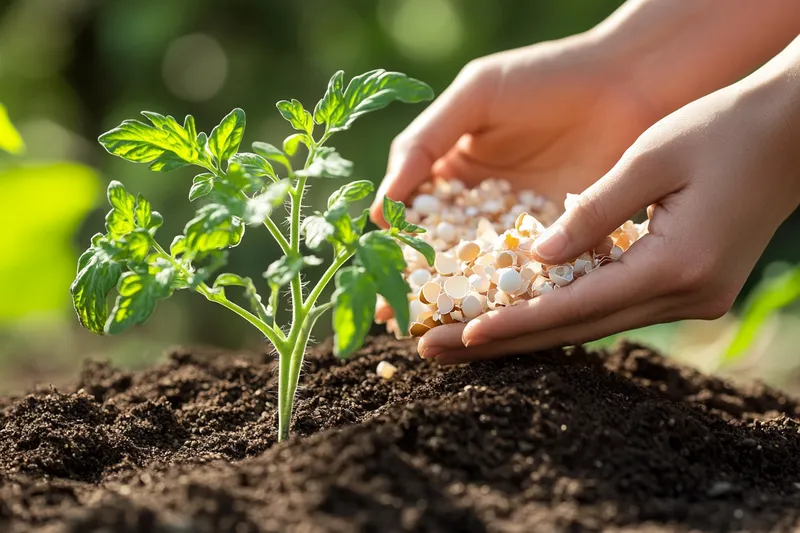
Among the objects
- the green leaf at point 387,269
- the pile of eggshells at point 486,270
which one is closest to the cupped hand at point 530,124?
the pile of eggshells at point 486,270

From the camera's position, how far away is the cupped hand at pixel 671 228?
1300 mm

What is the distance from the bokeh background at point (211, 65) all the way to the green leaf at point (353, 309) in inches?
94.2

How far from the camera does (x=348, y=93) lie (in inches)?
47.5

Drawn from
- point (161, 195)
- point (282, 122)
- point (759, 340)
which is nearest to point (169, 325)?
point (161, 195)

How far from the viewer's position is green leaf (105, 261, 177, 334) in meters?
1.05

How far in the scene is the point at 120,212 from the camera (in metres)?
1.21

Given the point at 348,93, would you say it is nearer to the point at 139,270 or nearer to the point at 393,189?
the point at 139,270

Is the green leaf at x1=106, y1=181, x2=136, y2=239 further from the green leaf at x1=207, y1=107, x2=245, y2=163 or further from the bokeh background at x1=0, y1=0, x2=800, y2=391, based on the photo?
the bokeh background at x1=0, y1=0, x2=800, y2=391

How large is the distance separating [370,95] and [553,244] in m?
0.38

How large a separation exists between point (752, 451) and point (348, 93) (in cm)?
83

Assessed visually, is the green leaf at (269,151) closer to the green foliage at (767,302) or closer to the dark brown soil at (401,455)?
the dark brown soil at (401,455)

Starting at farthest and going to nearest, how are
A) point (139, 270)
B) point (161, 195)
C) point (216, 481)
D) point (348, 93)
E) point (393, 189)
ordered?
point (161, 195), point (393, 189), point (348, 93), point (139, 270), point (216, 481)

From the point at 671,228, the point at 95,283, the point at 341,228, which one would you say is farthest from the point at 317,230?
the point at 671,228

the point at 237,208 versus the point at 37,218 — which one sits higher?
the point at 37,218
